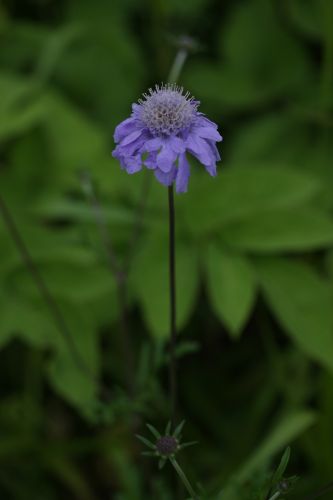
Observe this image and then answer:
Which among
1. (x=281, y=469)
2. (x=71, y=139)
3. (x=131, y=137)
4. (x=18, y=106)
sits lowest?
(x=281, y=469)

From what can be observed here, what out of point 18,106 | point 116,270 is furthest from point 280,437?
point 18,106

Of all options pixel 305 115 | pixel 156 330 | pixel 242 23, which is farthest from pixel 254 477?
pixel 242 23

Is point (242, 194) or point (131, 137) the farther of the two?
point (242, 194)

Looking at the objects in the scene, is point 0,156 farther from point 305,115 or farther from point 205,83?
point 305,115

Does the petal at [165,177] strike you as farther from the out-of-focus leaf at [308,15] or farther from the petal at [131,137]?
the out-of-focus leaf at [308,15]

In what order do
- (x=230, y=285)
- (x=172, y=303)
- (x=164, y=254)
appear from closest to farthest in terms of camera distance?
(x=172, y=303), (x=230, y=285), (x=164, y=254)

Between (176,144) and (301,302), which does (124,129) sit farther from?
(301,302)

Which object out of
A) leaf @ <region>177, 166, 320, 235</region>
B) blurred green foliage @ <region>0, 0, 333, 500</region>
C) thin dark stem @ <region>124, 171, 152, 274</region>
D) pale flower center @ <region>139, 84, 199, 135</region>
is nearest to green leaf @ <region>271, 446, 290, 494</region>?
blurred green foliage @ <region>0, 0, 333, 500</region>
